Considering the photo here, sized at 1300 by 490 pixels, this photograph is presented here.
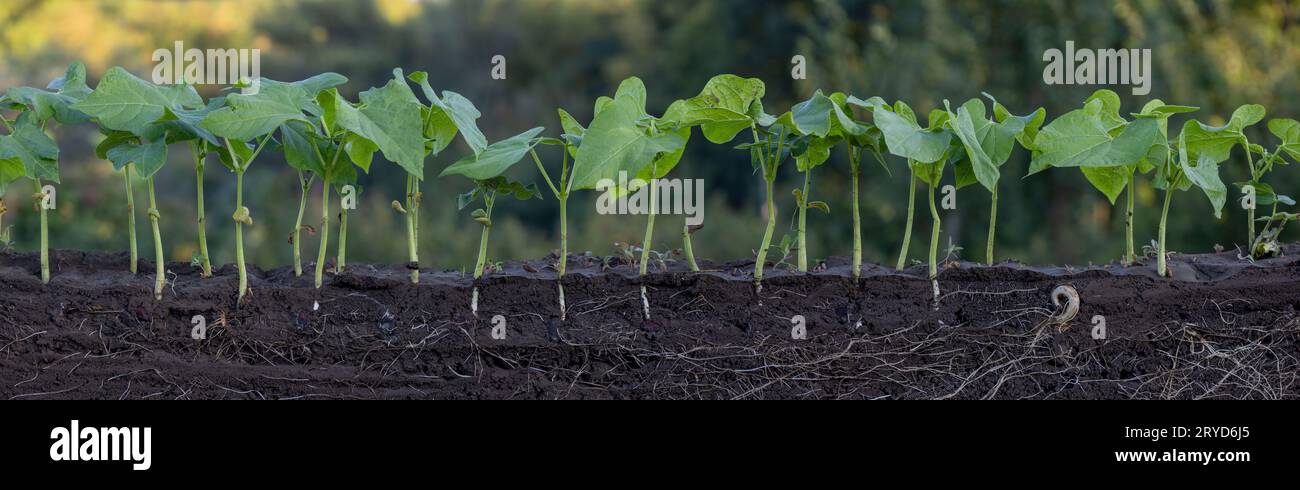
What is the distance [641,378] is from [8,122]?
1.53 m

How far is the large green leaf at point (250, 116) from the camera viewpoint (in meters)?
2.18

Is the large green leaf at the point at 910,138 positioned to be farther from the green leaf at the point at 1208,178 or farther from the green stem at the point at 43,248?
the green stem at the point at 43,248

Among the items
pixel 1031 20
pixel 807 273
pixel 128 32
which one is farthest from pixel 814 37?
pixel 128 32

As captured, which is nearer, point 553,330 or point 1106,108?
point 553,330

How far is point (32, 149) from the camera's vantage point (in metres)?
2.43

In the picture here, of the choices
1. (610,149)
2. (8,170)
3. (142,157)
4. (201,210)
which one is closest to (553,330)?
(610,149)

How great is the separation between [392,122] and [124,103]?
561 mm

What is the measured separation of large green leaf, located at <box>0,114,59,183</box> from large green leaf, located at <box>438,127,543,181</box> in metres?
0.89

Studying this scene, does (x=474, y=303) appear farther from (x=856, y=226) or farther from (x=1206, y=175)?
(x=1206, y=175)

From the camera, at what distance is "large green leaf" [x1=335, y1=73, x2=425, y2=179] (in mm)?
2197
